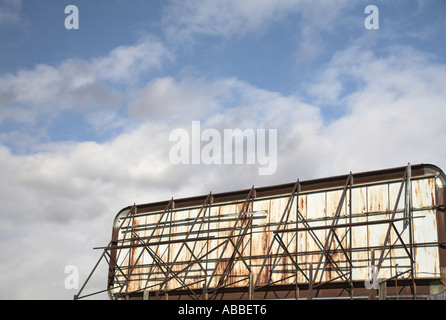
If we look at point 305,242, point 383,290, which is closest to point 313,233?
point 305,242

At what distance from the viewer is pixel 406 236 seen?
2350 centimetres

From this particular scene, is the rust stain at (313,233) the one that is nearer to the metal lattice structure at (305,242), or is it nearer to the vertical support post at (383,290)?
the metal lattice structure at (305,242)

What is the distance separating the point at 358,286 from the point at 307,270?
8.88 ft

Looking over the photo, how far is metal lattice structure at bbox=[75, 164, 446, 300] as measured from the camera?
2295cm

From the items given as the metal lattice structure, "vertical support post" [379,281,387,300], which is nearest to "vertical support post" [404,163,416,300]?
the metal lattice structure

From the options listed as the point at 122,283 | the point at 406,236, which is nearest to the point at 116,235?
the point at 122,283

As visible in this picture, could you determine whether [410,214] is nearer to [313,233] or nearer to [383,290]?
[383,290]

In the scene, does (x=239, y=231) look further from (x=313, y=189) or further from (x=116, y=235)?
(x=116, y=235)

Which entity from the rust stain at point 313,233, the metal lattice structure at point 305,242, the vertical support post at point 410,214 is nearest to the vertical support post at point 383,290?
the metal lattice structure at point 305,242

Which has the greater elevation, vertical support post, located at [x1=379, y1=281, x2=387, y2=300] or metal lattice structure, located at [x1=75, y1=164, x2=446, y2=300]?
metal lattice structure, located at [x1=75, y1=164, x2=446, y2=300]

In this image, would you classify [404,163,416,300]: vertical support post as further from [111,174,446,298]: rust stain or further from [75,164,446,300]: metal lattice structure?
[111,174,446,298]: rust stain

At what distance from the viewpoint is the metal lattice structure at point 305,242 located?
2295 centimetres

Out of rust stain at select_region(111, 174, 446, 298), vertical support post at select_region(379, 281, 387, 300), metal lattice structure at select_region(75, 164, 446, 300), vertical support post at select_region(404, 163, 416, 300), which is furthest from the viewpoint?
rust stain at select_region(111, 174, 446, 298)

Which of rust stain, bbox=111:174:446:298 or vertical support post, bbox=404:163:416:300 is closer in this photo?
vertical support post, bbox=404:163:416:300
